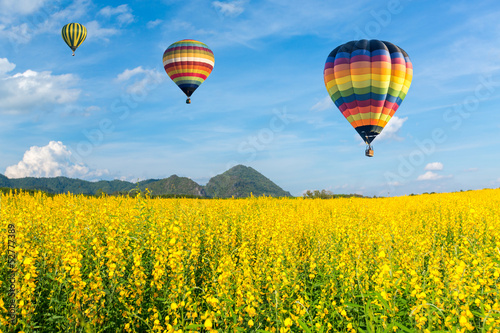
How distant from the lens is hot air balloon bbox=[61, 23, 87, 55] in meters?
40.7

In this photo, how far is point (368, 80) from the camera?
1975cm

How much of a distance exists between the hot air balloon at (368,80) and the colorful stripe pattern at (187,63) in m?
15.6

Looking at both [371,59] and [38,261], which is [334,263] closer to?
[38,261]

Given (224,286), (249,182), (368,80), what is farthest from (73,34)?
(249,182)

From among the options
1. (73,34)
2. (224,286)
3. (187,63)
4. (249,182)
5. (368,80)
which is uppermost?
(73,34)

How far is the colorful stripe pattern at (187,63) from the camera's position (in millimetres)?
31914

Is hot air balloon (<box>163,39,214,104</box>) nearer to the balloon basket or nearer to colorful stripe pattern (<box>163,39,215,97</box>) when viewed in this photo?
colorful stripe pattern (<box>163,39,215,97</box>)

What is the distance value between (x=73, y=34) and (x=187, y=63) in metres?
20.4

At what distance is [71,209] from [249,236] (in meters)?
4.23

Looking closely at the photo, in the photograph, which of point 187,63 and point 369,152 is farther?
point 187,63

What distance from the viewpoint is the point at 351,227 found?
8836 mm

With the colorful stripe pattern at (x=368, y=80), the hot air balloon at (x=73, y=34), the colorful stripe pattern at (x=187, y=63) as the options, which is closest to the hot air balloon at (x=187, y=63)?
the colorful stripe pattern at (x=187, y=63)

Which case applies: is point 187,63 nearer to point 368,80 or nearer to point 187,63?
point 187,63

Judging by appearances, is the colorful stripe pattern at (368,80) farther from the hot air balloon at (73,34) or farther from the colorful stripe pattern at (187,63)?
the hot air balloon at (73,34)
